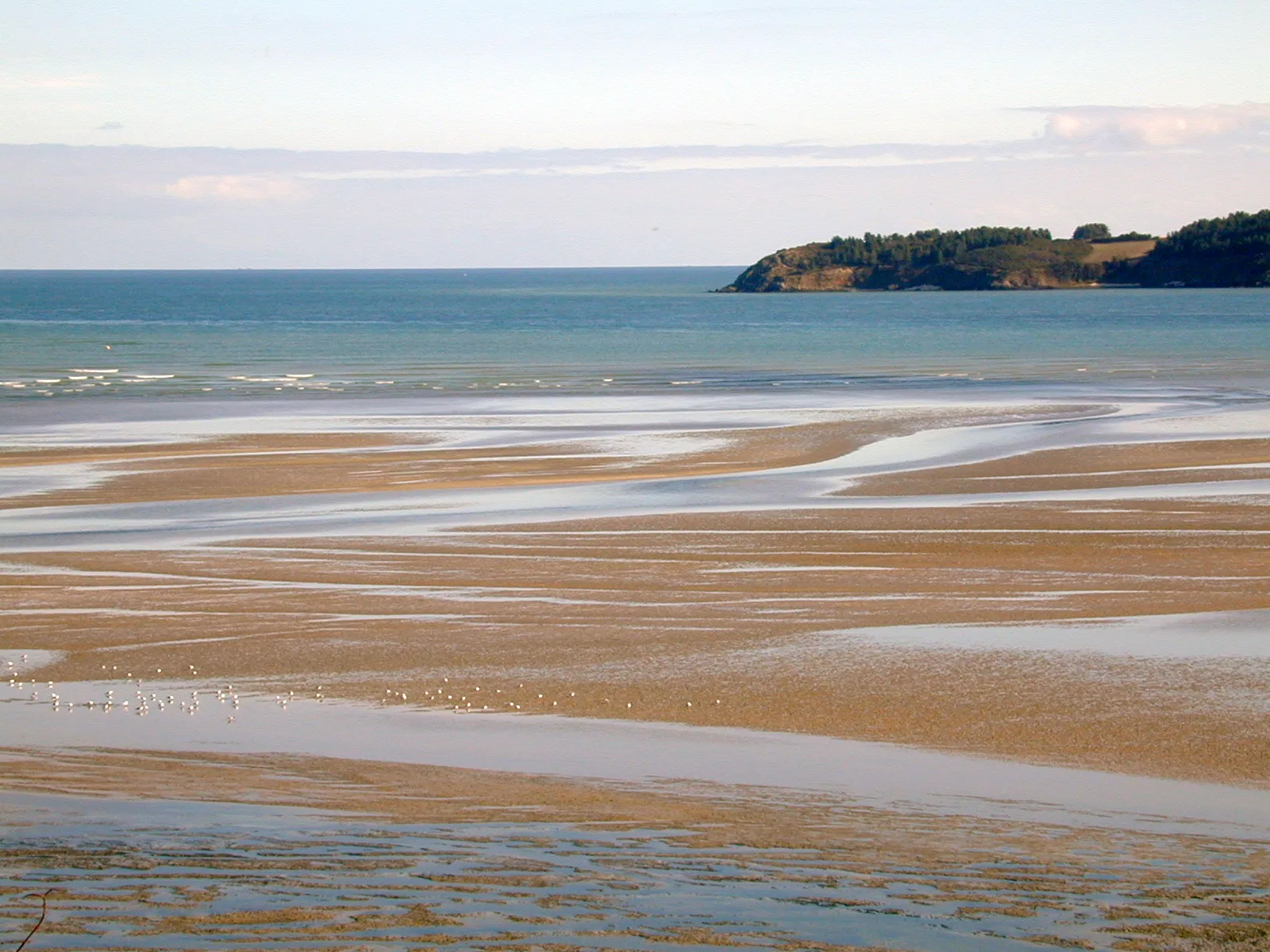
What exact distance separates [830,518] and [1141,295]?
127 metres

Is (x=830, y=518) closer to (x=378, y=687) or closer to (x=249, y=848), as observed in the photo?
(x=378, y=687)

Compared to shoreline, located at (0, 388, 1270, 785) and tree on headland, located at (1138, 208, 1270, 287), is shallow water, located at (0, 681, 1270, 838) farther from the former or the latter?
tree on headland, located at (1138, 208, 1270, 287)

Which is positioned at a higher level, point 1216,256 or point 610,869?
point 1216,256

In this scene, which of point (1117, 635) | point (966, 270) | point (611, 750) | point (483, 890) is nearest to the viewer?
point (483, 890)

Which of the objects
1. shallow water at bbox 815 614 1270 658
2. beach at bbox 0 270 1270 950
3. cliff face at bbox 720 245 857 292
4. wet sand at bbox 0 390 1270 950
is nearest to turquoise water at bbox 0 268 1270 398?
beach at bbox 0 270 1270 950

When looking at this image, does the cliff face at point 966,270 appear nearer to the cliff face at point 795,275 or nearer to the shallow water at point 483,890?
the cliff face at point 795,275

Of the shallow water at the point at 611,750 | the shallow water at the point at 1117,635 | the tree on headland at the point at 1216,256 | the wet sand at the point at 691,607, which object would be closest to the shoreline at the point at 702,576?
the wet sand at the point at 691,607

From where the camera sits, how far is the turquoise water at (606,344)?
46844 mm

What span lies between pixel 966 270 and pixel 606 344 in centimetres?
11118

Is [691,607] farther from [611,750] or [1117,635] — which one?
[611,750]

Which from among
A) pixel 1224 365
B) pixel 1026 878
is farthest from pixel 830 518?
pixel 1224 365

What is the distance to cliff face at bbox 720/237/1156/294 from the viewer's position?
167750mm

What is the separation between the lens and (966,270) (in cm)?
17000

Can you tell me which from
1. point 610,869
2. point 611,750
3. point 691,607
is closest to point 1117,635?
point 691,607
